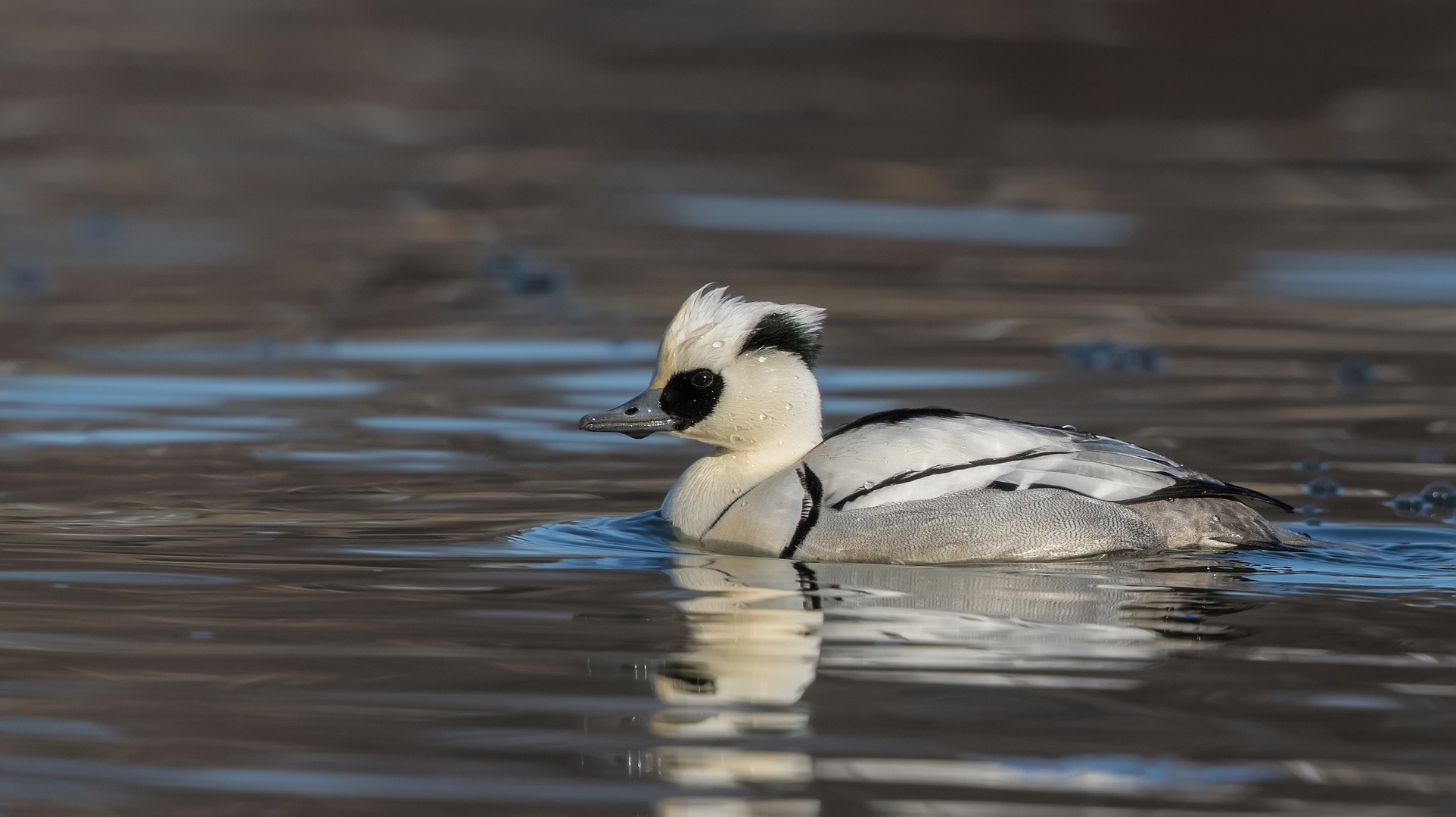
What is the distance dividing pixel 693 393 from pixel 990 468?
1.08 metres

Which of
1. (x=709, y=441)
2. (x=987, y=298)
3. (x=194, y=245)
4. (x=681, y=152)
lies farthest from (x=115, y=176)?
(x=709, y=441)

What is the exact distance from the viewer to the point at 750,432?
23.2 feet

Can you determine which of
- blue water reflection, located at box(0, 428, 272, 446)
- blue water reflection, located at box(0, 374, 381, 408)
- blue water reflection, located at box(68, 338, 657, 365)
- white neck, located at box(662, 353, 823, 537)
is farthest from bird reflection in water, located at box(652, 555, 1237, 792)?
blue water reflection, located at box(68, 338, 657, 365)

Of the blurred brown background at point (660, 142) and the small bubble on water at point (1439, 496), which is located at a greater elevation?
the blurred brown background at point (660, 142)

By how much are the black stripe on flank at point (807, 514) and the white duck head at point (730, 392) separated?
362 millimetres

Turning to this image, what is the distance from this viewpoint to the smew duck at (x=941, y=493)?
21.3 ft

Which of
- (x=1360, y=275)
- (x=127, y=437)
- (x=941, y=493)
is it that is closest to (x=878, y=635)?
(x=941, y=493)

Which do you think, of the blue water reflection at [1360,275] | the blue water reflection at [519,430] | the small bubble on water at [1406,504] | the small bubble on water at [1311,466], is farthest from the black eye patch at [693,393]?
the blue water reflection at [1360,275]

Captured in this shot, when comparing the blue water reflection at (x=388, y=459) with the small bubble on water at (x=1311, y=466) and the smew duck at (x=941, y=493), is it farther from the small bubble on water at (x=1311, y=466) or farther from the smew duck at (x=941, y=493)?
the small bubble on water at (x=1311, y=466)

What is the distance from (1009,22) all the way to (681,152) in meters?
5.07

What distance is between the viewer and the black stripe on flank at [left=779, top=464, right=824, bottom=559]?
6.64m

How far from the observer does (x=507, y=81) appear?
73.7ft

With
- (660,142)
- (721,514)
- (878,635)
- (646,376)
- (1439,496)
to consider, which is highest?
(660,142)

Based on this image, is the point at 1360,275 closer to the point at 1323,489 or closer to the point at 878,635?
the point at 1323,489
